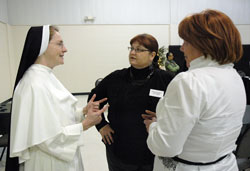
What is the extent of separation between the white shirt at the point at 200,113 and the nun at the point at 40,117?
1.96 feet

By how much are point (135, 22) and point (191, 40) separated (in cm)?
694

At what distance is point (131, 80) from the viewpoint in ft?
5.41

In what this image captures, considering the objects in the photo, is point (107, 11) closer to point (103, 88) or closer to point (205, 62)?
point (103, 88)

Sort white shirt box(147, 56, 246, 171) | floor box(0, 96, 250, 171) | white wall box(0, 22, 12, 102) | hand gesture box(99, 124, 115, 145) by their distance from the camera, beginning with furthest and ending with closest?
white wall box(0, 22, 12, 102) → floor box(0, 96, 250, 171) → hand gesture box(99, 124, 115, 145) → white shirt box(147, 56, 246, 171)

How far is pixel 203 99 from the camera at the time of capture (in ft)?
2.75

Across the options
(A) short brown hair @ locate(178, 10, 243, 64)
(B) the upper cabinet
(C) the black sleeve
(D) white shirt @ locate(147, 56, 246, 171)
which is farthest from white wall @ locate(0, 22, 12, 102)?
(A) short brown hair @ locate(178, 10, 243, 64)

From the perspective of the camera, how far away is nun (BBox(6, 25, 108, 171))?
120cm

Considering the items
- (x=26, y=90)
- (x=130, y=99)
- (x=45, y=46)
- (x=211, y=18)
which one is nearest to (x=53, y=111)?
(x=26, y=90)

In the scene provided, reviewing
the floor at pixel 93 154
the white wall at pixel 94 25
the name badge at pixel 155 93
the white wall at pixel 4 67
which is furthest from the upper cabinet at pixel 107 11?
the name badge at pixel 155 93

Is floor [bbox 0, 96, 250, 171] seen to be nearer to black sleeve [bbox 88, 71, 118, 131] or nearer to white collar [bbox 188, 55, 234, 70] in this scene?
black sleeve [bbox 88, 71, 118, 131]

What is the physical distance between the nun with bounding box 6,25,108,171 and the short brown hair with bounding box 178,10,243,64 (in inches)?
33.1

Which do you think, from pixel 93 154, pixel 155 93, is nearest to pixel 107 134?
pixel 155 93

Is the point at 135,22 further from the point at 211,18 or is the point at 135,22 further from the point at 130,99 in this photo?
the point at 211,18

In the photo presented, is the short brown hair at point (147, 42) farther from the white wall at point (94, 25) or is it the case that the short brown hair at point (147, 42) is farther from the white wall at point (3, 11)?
the white wall at point (3, 11)
